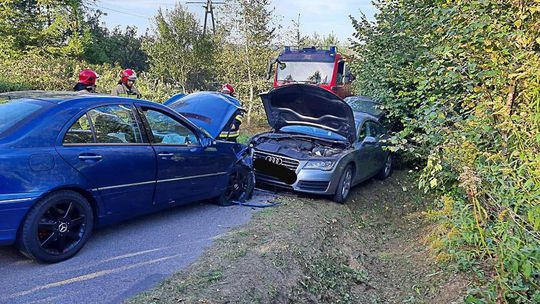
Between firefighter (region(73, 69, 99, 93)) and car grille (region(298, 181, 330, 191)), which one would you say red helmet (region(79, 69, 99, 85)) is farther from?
car grille (region(298, 181, 330, 191))

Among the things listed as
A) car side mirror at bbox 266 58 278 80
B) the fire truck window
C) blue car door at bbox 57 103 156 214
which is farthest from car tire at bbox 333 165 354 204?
car side mirror at bbox 266 58 278 80

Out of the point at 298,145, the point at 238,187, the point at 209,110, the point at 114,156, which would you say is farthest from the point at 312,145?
the point at 114,156

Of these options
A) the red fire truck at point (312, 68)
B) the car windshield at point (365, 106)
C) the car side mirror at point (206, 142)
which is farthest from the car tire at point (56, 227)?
the red fire truck at point (312, 68)

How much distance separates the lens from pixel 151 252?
14.7 ft

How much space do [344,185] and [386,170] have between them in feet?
9.58

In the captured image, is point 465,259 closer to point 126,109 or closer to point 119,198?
point 119,198

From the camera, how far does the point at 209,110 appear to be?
6.88 metres

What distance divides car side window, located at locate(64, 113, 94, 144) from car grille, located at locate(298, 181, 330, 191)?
12.5ft

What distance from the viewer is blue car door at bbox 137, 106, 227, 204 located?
16.5ft

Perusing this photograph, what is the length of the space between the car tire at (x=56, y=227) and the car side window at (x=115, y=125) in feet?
2.35

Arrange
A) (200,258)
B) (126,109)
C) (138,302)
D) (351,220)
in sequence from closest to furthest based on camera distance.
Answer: (138,302) < (200,258) < (126,109) < (351,220)

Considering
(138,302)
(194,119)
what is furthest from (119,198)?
(194,119)

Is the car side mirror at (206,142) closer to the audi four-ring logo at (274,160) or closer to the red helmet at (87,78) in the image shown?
the audi four-ring logo at (274,160)

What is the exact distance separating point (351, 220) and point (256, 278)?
11.1ft
